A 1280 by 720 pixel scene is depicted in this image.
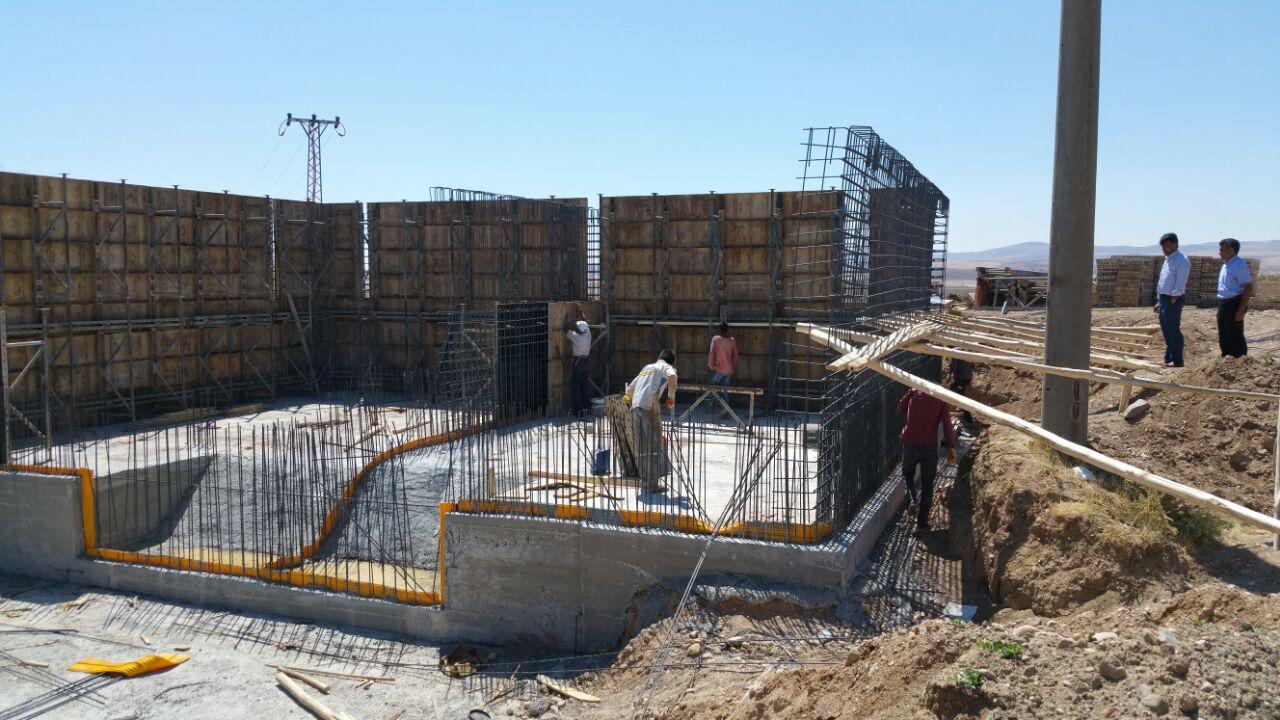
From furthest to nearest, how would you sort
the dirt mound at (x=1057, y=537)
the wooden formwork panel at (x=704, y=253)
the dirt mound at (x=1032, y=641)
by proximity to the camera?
the wooden formwork panel at (x=704, y=253) < the dirt mound at (x=1057, y=537) < the dirt mound at (x=1032, y=641)

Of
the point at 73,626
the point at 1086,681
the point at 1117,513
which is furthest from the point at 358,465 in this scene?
the point at 1086,681

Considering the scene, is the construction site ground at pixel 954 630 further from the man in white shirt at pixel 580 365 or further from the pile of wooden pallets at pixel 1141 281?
the pile of wooden pallets at pixel 1141 281

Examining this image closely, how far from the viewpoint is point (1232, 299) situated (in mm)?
9836

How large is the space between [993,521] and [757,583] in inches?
87.1

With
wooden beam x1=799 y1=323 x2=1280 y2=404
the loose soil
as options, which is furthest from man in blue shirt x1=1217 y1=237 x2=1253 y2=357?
wooden beam x1=799 y1=323 x2=1280 y2=404

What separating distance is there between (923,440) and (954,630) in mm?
5176

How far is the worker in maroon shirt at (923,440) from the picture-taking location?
31.9 ft

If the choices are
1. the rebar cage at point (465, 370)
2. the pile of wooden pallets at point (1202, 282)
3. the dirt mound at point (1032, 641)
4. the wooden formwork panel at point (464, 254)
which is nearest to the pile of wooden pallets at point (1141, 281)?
the pile of wooden pallets at point (1202, 282)

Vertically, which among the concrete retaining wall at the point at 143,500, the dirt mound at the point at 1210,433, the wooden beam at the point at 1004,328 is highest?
the wooden beam at the point at 1004,328

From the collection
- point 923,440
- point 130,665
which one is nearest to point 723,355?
point 923,440

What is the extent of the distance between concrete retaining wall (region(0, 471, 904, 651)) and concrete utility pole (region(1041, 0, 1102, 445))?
234 centimetres

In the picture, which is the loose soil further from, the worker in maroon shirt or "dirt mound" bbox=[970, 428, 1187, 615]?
the worker in maroon shirt

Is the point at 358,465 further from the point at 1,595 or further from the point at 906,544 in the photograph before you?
the point at 906,544

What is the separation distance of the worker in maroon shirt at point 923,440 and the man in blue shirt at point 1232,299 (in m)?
3.19
